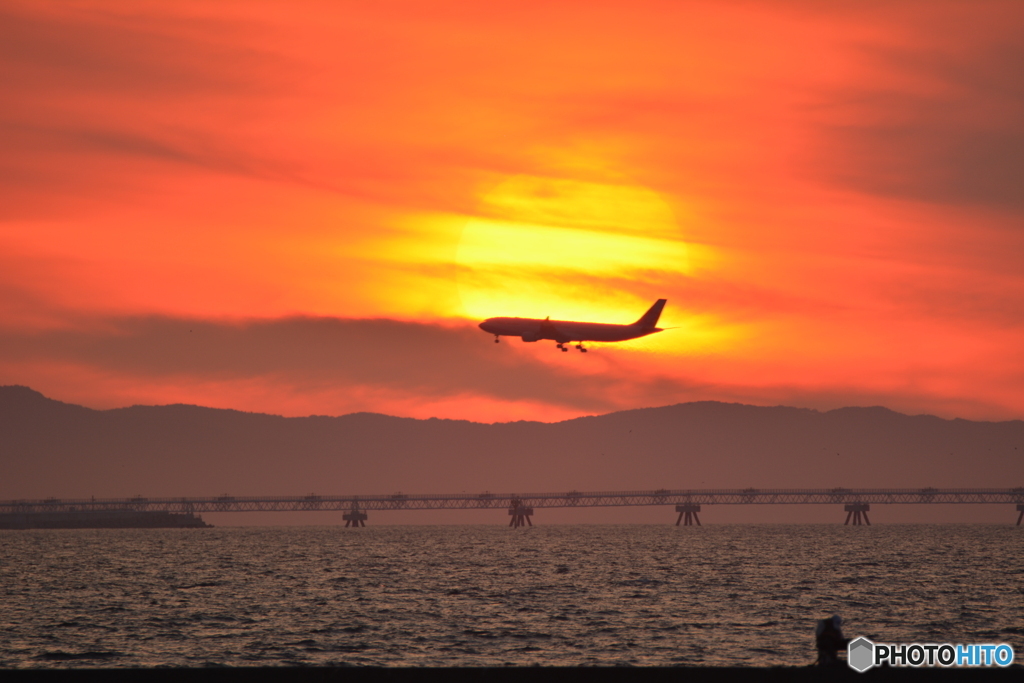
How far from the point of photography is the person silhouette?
1200 inches

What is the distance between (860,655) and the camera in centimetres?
3183

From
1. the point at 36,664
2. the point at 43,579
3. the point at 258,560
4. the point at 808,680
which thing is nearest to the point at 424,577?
the point at 43,579

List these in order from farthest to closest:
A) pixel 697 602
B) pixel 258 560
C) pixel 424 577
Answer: pixel 258 560 → pixel 424 577 → pixel 697 602

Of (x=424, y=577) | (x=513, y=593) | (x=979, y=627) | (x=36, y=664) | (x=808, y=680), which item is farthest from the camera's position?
(x=424, y=577)

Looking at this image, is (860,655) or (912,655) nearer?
(860,655)

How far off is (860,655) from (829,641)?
1.74 m

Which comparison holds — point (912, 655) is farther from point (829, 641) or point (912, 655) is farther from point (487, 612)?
point (487, 612)

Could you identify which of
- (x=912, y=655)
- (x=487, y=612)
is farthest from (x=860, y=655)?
(x=487, y=612)

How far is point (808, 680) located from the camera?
31375 millimetres

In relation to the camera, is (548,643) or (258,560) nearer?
(548,643)

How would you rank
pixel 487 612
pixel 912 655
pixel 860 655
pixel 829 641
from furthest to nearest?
pixel 487 612 → pixel 912 655 → pixel 860 655 → pixel 829 641

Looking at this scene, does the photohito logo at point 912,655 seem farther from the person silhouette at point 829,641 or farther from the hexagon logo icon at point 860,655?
the person silhouette at point 829,641

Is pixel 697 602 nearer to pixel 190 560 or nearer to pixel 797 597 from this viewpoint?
pixel 797 597

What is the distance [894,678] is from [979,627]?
51.9 m
